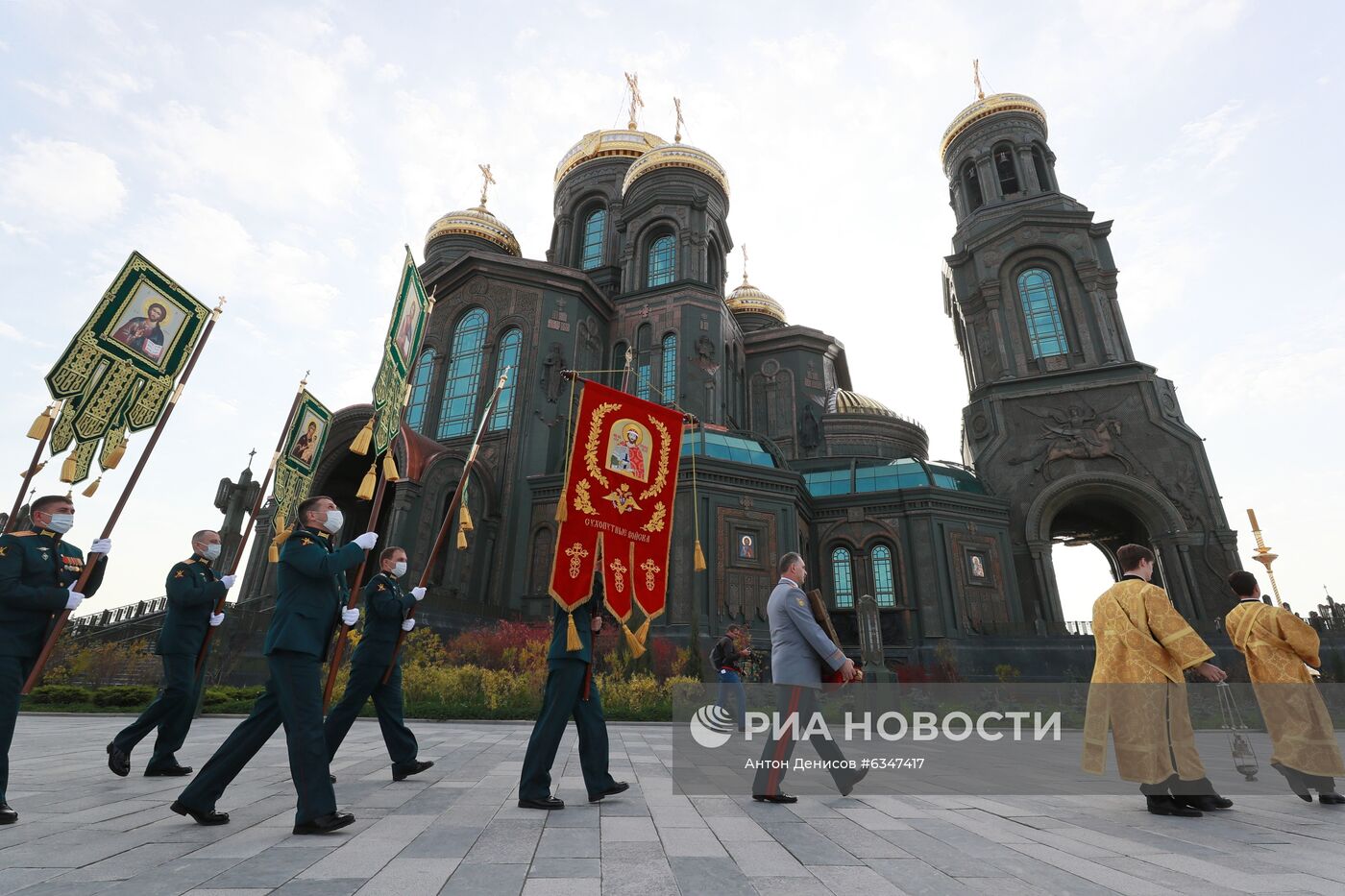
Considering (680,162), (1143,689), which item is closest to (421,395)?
(680,162)

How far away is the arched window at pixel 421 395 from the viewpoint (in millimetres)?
27938

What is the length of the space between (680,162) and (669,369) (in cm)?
1243

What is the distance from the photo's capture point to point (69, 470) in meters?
8.04

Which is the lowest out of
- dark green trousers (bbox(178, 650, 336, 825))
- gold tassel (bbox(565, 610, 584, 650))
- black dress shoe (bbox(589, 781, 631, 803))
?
black dress shoe (bbox(589, 781, 631, 803))

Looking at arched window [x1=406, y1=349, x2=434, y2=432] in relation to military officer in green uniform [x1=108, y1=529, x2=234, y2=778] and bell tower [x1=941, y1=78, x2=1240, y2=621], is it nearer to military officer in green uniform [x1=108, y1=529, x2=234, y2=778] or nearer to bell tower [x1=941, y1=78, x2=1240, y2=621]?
military officer in green uniform [x1=108, y1=529, x2=234, y2=778]

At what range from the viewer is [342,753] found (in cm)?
730

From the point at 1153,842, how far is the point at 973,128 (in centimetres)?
4013

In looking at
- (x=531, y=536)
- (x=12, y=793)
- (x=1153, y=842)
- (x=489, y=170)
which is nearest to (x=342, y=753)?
(x=12, y=793)

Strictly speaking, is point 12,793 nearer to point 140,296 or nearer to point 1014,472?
point 140,296

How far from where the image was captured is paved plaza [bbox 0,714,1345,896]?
9.32ft

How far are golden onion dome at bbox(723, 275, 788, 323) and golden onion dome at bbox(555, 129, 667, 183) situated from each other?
1064 centimetres

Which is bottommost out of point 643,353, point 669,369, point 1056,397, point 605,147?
point 1056,397

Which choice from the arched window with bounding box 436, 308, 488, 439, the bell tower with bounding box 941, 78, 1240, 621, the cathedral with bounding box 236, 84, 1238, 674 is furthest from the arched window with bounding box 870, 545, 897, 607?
the arched window with bounding box 436, 308, 488, 439

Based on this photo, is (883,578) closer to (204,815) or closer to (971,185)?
(204,815)
